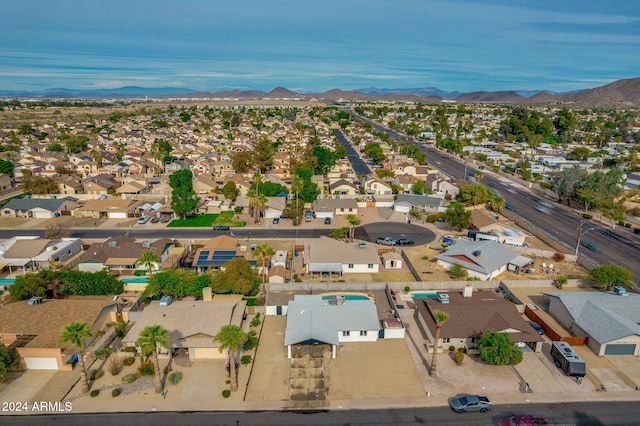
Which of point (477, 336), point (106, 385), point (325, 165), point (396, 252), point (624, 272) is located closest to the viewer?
point (106, 385)

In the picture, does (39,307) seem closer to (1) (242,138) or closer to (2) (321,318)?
(2) (321,318)

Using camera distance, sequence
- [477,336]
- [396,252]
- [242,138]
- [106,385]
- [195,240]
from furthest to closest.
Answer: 1. [242,138]
2. [195,240]
3. [396,252]
4. [477,336]
5. [106,385]

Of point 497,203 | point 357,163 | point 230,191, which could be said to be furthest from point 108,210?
point 357,163

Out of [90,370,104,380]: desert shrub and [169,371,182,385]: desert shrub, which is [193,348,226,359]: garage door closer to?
[169,371,182,385]: desert shrub

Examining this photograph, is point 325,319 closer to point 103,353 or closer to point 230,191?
point 103,353

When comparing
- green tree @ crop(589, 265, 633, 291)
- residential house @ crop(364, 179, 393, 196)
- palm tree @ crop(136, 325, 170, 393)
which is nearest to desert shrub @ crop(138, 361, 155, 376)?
palm tree @ crop(136, 325, 170, 393)

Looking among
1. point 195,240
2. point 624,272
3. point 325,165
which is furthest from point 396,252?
point 325,165

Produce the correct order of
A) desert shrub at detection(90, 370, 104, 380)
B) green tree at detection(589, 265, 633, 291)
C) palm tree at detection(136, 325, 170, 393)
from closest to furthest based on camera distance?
palm tree at detection(136, 325, 170, 393)
desert shrub at detection(90, 370, 104, 380)
green tree at detection(589, 265, 633, 291)
